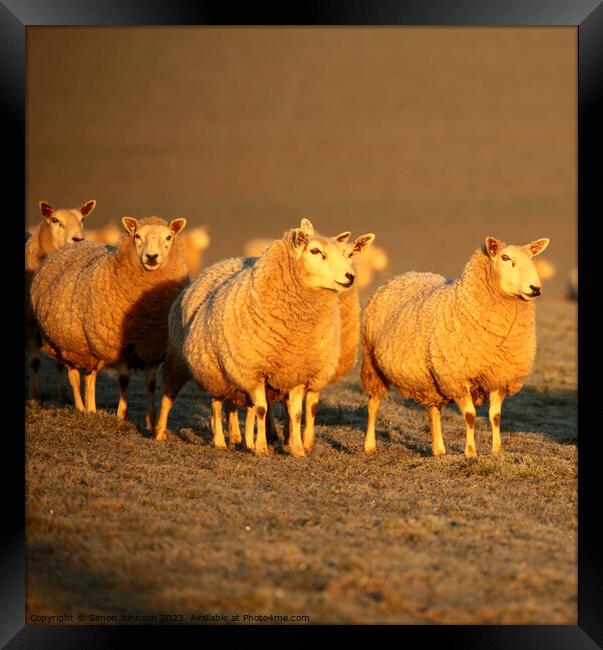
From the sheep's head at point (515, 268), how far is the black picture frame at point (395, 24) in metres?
3.24

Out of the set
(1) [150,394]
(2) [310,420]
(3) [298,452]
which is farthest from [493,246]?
(1) [150,394]

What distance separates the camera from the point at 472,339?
37.7 feet

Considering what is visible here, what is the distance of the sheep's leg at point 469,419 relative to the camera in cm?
1145

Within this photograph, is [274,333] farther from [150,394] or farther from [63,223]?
[63,223]

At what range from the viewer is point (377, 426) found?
1416 cm

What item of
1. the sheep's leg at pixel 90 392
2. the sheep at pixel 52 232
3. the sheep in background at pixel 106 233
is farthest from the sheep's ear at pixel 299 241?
the sheep in background at pixel 106 233

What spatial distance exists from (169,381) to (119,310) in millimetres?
1196

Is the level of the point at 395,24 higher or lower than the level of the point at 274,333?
higher

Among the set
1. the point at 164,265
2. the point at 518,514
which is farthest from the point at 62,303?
the point at 518,514

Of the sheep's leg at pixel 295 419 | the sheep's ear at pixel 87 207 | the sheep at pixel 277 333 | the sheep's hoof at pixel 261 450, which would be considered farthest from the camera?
the sheep's ear at pixel 87 207

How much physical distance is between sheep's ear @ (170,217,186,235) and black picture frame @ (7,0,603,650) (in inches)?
206

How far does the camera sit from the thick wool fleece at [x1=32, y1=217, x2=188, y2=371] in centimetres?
1310

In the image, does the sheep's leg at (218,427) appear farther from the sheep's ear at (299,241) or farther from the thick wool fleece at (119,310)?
the sheep's ear at (299,241)

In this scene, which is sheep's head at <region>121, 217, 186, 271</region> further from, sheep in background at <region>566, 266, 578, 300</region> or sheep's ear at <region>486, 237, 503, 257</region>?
sheep in background at <region>566, 266, 578, 300</region>
